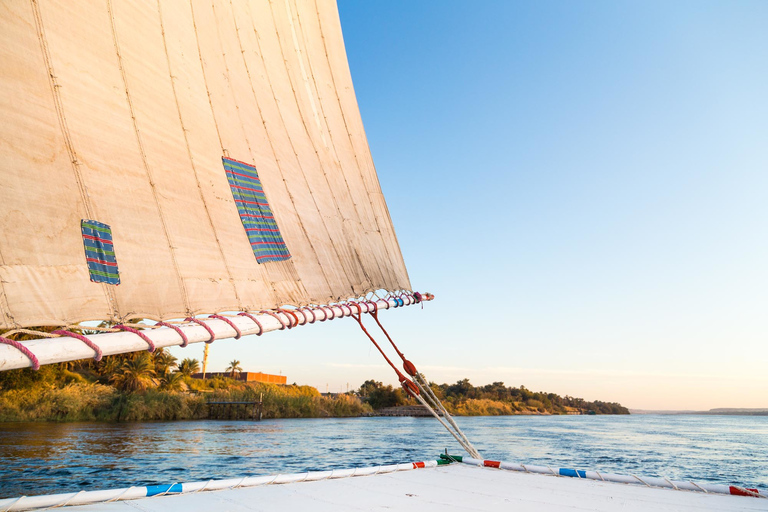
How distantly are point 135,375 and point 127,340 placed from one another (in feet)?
172

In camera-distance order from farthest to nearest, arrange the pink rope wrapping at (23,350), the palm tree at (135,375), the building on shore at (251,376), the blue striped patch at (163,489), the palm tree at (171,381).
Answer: the building on shore at (251,376) → the palm tree at (171,381) → the palm tree at (135,375) → the blue striped patch at (163,489) → the pink rope wrapping at (23,350)

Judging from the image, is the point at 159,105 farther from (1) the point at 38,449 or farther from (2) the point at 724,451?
(2) the point at 724,451

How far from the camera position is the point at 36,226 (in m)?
2.53

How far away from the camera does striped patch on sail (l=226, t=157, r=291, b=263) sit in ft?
13.7

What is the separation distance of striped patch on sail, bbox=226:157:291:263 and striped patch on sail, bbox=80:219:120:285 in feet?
4.33

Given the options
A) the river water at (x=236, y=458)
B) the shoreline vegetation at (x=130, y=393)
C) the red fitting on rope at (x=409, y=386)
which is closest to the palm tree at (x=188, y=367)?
the shoreline vegetation at (x=130, y=393)

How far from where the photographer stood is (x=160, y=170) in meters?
3.49

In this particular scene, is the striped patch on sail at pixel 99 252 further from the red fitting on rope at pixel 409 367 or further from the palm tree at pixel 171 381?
the palm tree at pixel 171 381

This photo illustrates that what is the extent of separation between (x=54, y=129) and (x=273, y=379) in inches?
3558

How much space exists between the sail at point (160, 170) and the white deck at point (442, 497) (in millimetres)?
1566

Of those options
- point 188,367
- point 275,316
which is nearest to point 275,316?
point 275,316

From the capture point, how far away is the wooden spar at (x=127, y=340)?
84.7 inches

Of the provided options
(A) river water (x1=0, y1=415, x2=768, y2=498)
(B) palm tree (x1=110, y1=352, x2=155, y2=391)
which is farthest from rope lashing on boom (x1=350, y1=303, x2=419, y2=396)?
(B) palm tree (x1=110, y1=352, x2=155, y2=391)

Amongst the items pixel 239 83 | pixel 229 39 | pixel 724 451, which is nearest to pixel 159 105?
pixel 239 83
